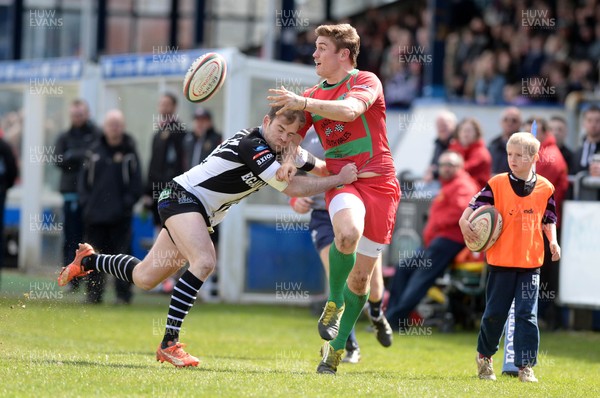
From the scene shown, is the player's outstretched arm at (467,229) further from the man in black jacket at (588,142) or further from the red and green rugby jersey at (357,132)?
the man in black jacket at (588,142)

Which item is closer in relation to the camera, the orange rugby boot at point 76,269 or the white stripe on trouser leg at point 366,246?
the white stripe on trouser leg at point 366,246

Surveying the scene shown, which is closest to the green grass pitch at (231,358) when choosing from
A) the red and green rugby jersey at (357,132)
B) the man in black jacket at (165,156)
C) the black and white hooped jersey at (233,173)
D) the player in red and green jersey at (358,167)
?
the player in red and green jersey at (358,167)

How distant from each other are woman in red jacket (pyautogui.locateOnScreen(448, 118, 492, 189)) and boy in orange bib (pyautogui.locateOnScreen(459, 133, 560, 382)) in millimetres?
4724

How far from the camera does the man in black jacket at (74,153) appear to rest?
16.2m

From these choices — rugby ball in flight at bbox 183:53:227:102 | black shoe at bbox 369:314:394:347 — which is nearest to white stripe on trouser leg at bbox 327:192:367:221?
rugby ball in flight at bbox 183:53:227:102

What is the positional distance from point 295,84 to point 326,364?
26.7ft

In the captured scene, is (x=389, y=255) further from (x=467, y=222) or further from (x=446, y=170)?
(x=467, y=222)

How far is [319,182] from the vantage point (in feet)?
27.4

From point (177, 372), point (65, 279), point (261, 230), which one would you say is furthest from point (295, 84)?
point (177, 372)

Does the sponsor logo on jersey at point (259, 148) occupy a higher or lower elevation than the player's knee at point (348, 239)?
higher

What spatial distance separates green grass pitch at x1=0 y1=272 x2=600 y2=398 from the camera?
7.20 meters

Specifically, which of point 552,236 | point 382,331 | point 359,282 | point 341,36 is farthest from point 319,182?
point 382,331

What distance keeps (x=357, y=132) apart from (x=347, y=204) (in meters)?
0.61

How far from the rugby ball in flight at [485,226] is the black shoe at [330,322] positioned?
113 centimetres
